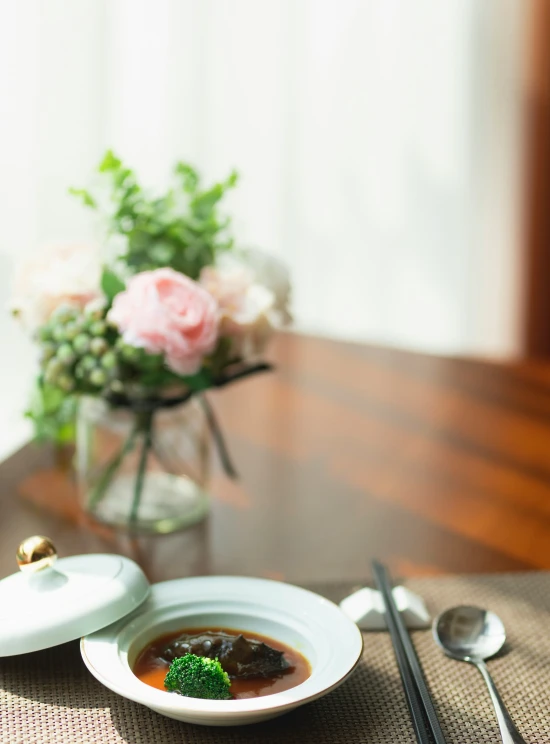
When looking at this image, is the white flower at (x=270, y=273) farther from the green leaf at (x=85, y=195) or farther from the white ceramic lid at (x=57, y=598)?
the white ceramic lid at (x=57, y=598)

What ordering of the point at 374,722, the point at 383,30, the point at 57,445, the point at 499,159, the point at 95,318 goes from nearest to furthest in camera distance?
the point at 374,722
the point at 95,318
the point at 57,445
the point at 383,30
the point at 499,159

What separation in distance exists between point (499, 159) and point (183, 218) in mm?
2241

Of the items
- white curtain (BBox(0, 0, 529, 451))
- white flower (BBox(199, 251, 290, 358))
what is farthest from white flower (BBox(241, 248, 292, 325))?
white curtain (BBox(0, 0, 529, 451))

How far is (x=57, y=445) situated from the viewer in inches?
53.9

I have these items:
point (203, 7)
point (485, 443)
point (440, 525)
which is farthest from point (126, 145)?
point (440, 525)

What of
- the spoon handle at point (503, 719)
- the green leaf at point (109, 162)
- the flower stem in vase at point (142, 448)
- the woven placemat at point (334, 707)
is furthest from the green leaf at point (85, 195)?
the spoon handle at point (503, 719)

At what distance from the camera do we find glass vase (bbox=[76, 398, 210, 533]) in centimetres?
116

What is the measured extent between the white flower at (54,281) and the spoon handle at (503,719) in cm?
61

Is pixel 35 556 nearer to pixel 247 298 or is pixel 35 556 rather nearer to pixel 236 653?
pixel 236 653

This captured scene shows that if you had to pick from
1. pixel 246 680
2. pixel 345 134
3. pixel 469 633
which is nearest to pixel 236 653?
pixel 246 680

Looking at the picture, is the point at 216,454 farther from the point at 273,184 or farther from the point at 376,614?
the point at 273,184

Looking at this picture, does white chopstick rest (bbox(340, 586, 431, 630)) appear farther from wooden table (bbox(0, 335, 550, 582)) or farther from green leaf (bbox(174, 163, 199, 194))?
green leaf (bbox(174, 163, 199, 194))

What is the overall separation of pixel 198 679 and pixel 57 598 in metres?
0.15

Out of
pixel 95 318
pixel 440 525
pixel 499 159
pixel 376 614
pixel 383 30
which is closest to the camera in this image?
pixel 376 614
